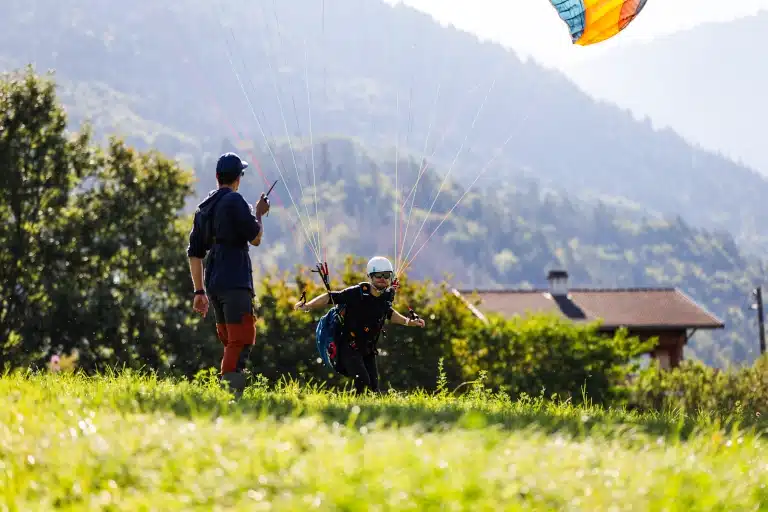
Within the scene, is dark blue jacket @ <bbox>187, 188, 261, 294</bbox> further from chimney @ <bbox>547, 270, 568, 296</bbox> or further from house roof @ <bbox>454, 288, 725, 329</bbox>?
chimney @ <bbox>547, 270, 568, 296</bbox>

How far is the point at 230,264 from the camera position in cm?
853

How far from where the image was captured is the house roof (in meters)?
55.2

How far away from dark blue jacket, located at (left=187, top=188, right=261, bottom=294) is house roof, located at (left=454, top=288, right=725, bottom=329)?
46.1m

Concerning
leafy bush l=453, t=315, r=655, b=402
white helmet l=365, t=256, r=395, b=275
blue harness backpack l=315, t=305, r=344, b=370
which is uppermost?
white helmet l=365, t=256, r=395, b=275

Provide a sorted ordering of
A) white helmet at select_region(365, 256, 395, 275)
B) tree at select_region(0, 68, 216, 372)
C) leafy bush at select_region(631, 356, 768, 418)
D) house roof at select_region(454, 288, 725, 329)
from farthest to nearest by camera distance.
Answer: house roof at select_region(454, 288, 725, 329) → leafy bush at select_region(631, 356, 768, 418) → tree at select_region(0, 68, 216, 372) → white helmet at select_region(365, 256, 395, 275)

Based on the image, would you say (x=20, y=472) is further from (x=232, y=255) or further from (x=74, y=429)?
(x=232, y=255)

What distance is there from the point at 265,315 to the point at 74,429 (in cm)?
1298

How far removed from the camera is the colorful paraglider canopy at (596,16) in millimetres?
11000

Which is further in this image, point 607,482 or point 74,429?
point 74,429

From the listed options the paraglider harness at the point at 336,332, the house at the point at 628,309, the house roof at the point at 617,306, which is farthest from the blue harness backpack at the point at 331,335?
the house roof at the point at 617,306

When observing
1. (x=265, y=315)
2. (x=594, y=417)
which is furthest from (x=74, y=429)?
(x=265, y=315)

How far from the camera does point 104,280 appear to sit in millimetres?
20344

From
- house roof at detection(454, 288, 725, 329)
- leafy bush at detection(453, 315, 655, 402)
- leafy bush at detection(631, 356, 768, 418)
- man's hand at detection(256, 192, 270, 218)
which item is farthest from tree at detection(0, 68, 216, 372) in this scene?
house roof at detection(454, 288, 725, 329)

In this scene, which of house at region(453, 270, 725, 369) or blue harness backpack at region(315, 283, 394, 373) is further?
house at region(453, 270, 725, 369)
